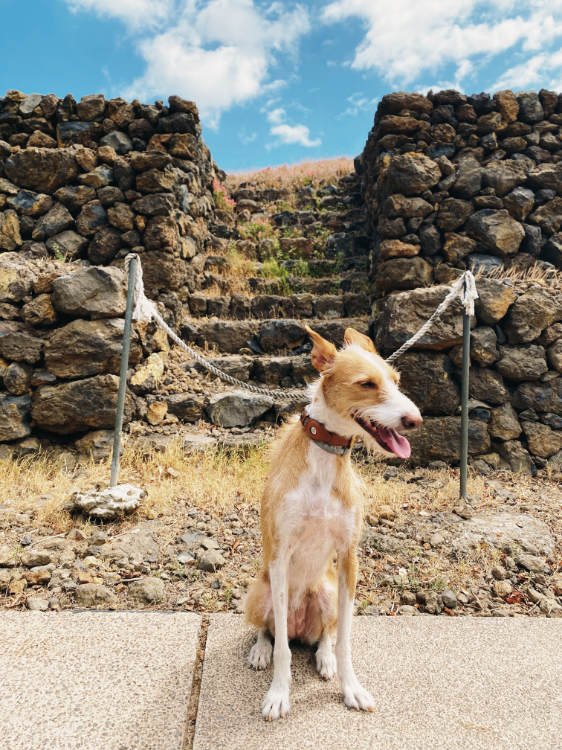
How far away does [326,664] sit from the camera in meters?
1.92

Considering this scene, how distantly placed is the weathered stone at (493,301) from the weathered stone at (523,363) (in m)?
0.44

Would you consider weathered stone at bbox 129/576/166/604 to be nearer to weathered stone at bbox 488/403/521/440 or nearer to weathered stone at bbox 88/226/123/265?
weathered stone at bbox 488/403/521/440

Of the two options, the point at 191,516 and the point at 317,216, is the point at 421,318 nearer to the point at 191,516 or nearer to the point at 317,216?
the point at 191,516

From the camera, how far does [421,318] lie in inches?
217

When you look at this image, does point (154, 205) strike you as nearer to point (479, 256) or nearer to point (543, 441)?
point (479, 256)

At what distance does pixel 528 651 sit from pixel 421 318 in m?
3.93

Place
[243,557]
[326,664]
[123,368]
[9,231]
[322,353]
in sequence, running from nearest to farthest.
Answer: [322,353] → [326,664] → [243,557] → [123,368] → [9,231]

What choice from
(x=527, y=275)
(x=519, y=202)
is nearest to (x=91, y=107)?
(x=519, y=202)

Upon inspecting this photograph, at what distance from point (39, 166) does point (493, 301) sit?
6676 millimetres

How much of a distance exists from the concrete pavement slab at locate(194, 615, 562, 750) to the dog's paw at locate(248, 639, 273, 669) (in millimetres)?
47

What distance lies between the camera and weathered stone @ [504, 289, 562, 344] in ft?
18.0

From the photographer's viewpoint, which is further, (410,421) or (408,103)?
(408,103)

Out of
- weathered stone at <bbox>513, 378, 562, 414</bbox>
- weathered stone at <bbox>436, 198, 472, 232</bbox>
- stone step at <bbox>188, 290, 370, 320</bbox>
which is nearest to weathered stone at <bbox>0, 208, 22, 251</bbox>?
stone step at <bbox>188, 290, 370, 320</bbox>

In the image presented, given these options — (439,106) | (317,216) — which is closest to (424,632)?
(439,106)
